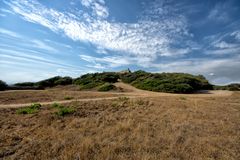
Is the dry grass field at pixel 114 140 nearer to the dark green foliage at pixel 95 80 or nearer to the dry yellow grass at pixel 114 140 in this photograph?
the dry yellow grass at pixel 114 140

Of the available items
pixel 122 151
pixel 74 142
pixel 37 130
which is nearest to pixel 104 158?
pixel 122 151

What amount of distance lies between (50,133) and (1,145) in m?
1.59

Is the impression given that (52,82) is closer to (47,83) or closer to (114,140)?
(47,83)

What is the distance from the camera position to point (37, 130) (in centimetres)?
748

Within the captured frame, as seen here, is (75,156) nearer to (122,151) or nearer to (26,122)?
(122,151)

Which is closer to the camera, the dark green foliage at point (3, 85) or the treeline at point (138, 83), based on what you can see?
the dark green foliage at point (3, 85)

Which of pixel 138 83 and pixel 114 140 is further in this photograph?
pixel 138 83

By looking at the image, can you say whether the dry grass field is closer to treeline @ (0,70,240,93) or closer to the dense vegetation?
treeline @ (0,70,240,93)

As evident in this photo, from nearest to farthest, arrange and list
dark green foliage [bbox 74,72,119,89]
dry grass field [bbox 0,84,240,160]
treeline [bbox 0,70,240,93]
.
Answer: dry grass field [bbox 0,84,240,160] → treeline [bbox 0,70,240,93] → dark green foliage [bbox 74,72,119,89]

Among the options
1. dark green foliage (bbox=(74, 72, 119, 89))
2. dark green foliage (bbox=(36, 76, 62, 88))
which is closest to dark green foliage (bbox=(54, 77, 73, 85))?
dark green foliage (bbox=(36, 76, 62, 88))

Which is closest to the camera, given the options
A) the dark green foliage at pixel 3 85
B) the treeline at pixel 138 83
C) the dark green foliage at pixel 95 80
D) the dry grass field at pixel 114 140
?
the dry grass field at pixel 114 140

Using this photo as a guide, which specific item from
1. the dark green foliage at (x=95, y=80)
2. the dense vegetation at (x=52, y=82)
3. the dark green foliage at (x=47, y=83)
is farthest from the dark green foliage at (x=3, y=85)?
the dark green foliage at (x=95, y=80)

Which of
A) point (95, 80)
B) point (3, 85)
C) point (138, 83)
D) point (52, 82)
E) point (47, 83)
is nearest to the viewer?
point (3, 85)

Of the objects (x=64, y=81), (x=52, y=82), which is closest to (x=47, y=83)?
(x=52, y=82)
